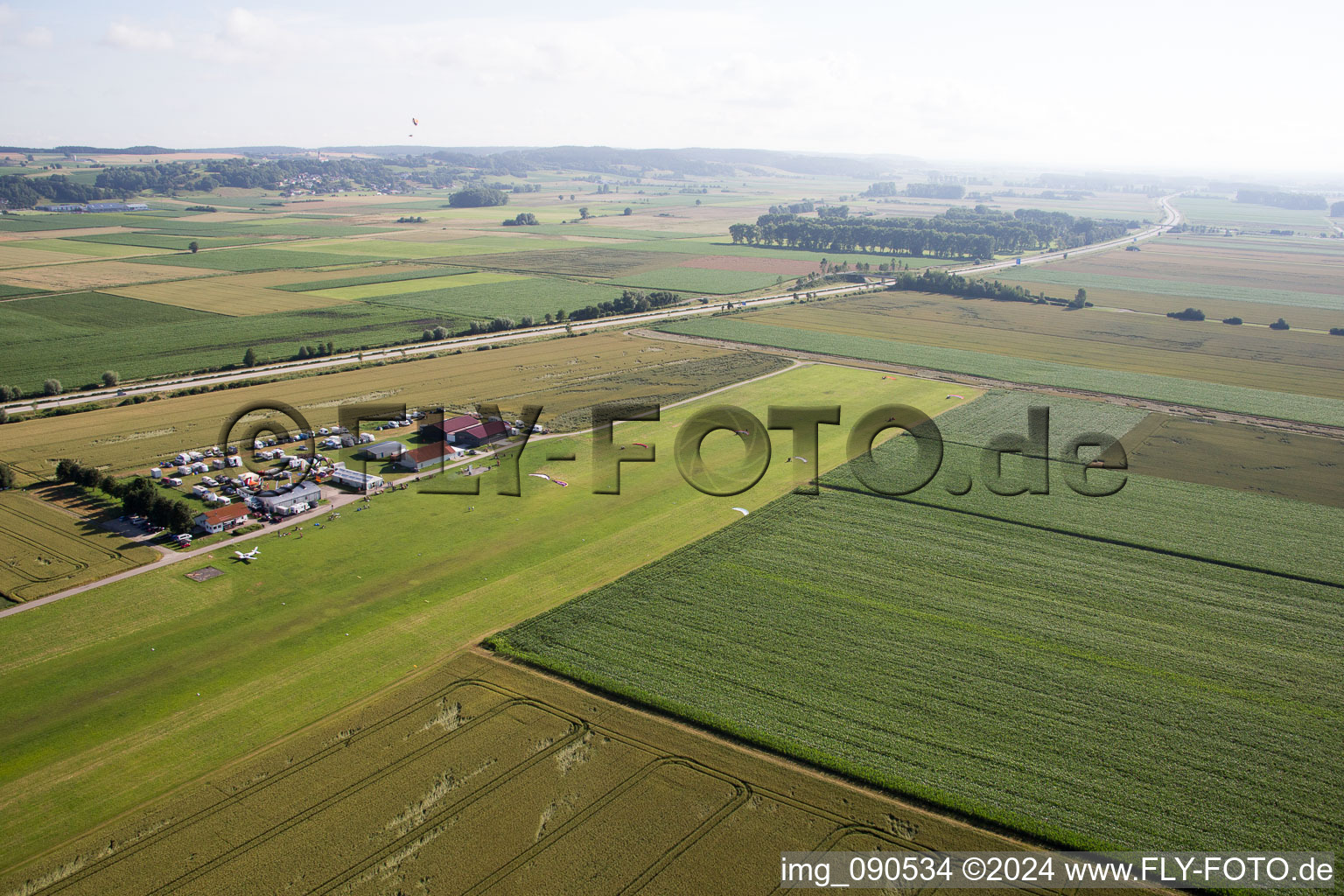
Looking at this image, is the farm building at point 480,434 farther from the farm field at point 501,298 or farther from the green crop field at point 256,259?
the green crop field at point 256,259

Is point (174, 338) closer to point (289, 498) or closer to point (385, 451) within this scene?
point (385, 451)

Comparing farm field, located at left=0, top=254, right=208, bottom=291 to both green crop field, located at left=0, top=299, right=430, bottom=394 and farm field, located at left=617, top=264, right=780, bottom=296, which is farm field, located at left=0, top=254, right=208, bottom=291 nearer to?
green crop field, located at left=0, top=299, right=430, bottom=394

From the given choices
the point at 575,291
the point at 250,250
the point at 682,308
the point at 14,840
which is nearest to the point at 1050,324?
the point at 682,308

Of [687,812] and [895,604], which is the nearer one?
[687,812]

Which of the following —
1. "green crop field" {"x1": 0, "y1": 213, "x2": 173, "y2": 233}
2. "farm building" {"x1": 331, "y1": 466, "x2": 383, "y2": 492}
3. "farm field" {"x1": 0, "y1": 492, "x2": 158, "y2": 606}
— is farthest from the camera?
"green crop field" {"x1": 0, "y1": 213, "x2": 173, "y2": 233}

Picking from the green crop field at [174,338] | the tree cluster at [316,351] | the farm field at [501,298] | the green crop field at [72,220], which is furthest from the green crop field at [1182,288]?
the green crop field at [72,220]

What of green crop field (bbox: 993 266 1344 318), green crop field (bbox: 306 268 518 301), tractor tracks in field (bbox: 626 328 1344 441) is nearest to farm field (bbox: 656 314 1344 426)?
tractor tracks in field (bbox: 626 328 1344 441)

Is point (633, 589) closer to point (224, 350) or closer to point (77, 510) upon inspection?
point (77, 510)
